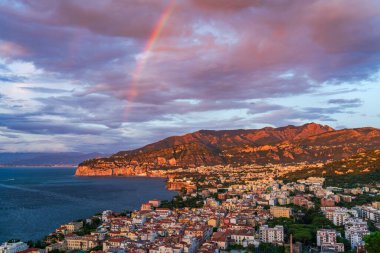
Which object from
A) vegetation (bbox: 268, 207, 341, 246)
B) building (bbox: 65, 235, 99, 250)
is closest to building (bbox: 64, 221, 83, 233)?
building (bbox: 65, 235, 99, 250)

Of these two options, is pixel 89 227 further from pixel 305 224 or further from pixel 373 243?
pixel 373 243

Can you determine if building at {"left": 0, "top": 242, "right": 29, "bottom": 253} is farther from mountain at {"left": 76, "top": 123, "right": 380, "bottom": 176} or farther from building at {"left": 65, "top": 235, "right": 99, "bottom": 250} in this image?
mountain at {"left": 76, "top": 123, "right": 380, "bottom": 176}

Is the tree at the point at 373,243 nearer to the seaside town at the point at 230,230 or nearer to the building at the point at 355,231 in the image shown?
the seaside town at the point at 230,230

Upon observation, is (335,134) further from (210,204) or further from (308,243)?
(308,243)

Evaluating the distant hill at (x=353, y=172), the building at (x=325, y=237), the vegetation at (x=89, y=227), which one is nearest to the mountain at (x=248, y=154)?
the distant hill at (x=353, y=172)

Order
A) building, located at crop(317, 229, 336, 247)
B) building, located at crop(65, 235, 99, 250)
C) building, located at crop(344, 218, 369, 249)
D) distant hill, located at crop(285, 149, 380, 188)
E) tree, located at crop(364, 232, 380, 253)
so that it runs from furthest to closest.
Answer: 1. distant hill, located at crop(285, 149, 380, 188)
2. building, located at crop(65, 235, 99, 250)
3. building, located at crop(344, 218, 369, 249)
4. building, located at crop(317, 229, 336, 247)
5. tree, located at crop(364, 232, 380, 253)

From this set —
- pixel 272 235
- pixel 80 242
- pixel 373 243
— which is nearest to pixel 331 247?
pixel 272 235

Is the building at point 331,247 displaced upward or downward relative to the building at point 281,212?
downward

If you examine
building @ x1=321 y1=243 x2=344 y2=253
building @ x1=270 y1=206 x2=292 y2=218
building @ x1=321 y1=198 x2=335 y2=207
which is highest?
building @ x1=321 y1=198 x2=335 y2=207

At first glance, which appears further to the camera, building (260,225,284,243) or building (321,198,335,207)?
building (321,198,335,207)

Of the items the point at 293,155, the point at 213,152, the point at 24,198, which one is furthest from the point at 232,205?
the point at 213,152

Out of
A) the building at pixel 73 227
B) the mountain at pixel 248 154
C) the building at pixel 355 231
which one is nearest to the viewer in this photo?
the building at pixel 355 231

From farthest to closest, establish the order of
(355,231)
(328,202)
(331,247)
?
(328,202) < (355,231) < (331,247)
